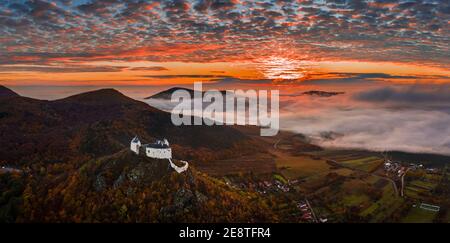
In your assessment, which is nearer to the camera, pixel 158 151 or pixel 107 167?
pixel 158 151

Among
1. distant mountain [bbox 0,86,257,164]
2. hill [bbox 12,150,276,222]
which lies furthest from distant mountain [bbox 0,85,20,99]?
hill [bbox 12,150,276,222]

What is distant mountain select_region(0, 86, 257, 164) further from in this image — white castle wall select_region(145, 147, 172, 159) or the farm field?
the farm field

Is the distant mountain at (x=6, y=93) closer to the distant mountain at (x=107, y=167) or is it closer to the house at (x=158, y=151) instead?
the distant mountain at (x=107, y=167)

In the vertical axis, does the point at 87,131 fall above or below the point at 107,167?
below

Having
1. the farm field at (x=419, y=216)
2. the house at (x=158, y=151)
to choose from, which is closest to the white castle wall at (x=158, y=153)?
the house at (x=158, y=151)

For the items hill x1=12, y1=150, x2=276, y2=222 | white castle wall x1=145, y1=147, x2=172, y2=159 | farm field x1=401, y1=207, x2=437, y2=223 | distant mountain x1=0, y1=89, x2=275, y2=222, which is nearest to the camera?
hill x1=12, y1=150, x2=276, y2=222

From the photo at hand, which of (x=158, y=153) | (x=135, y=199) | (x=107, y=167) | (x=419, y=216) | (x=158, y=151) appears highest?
(x=158, y=151)

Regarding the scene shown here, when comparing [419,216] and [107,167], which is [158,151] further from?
[419,216]

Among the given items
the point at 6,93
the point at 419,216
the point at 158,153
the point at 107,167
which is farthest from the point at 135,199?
the point at 6,93

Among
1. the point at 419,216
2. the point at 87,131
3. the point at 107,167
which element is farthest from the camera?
the point at 87,131

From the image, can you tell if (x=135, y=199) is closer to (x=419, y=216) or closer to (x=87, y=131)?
(x=419, y=216)

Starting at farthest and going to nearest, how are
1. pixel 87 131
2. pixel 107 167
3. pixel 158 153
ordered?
pixel 87 131 → pixel 107 167 → pixel 158 153
